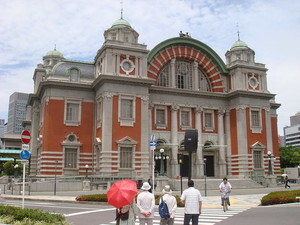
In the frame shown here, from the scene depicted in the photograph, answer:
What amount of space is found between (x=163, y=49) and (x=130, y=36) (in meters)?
5.14

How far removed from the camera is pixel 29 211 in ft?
40.9

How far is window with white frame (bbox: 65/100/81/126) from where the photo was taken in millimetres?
41469

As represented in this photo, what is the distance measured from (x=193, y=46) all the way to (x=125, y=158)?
18.0m

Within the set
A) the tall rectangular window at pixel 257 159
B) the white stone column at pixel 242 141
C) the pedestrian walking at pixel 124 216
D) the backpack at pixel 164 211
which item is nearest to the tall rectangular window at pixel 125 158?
the white stone column at pixel 242 141

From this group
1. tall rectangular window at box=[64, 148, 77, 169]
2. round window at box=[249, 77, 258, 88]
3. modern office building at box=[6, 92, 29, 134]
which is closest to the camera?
tall rectangular window at box=[64, 148, 77, 169]

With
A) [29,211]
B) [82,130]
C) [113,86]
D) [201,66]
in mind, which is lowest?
[29,211]

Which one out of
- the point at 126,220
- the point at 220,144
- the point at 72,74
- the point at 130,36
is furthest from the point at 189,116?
the point at 126,220

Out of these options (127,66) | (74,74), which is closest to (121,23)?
(127,66)

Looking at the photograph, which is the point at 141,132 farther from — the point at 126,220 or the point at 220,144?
the point at 126,220

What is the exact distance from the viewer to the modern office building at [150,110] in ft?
130

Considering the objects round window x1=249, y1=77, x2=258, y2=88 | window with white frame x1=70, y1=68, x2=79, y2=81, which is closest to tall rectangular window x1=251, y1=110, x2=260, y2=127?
round window x1=249, y1=77, x2=258, y2=88

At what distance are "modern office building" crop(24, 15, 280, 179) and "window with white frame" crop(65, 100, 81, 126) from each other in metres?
0.12

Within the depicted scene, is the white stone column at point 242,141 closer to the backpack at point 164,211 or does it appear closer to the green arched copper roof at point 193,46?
the green arched copper roof at point 193,46

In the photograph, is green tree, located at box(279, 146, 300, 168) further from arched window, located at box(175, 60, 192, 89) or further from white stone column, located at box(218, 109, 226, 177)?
arched window, located at box(175, 60, 192, 89)
